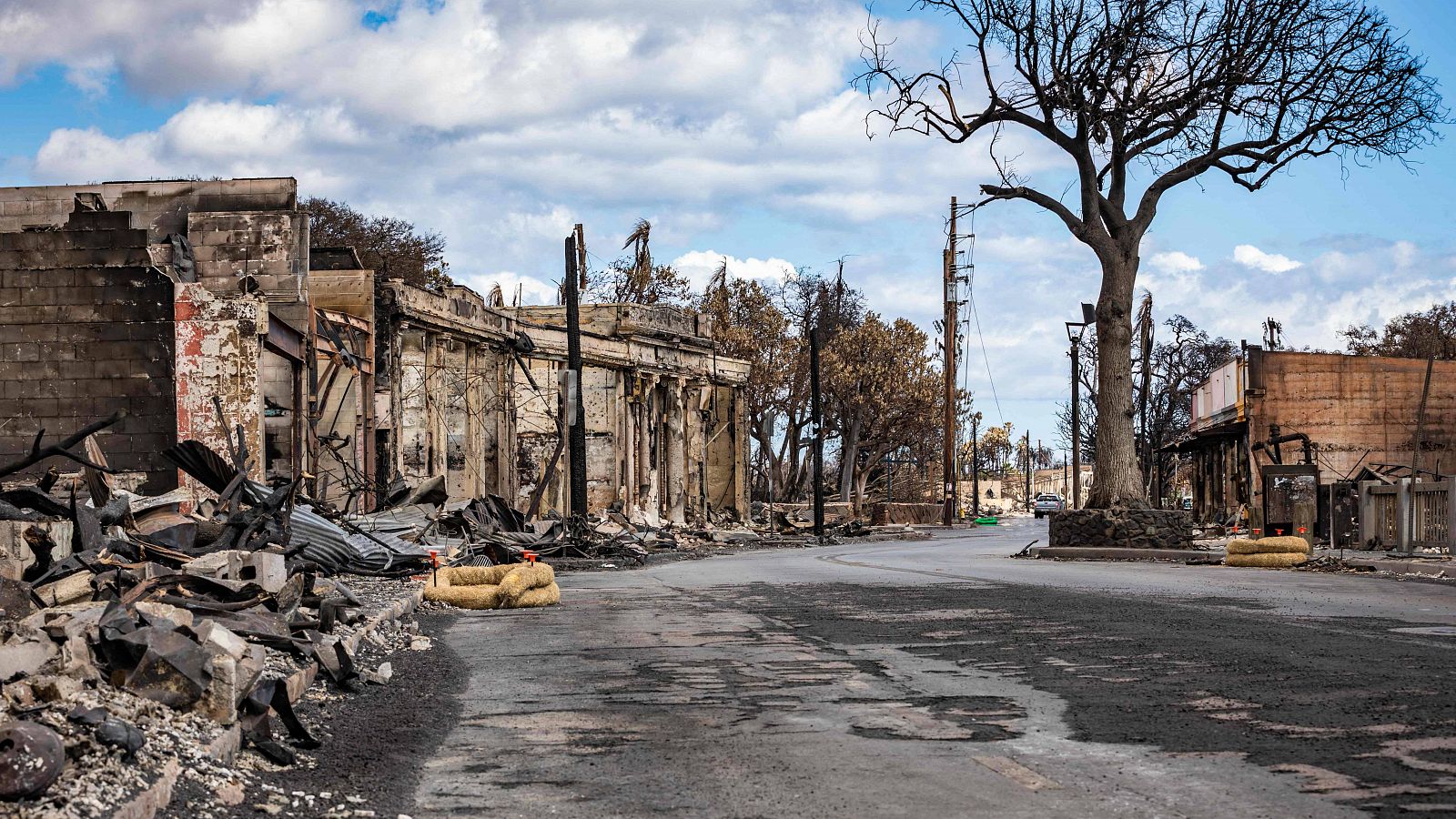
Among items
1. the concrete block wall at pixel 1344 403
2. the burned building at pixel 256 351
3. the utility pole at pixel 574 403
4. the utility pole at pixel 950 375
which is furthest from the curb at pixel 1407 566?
the utility pole at pixel 950 375

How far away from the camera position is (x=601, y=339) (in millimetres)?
46625

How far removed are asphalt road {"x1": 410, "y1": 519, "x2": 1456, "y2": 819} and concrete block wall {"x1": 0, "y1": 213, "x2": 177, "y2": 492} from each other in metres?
13.6

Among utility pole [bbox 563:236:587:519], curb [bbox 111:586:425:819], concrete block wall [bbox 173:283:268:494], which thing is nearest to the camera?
curb [bbox 111:586:425:819]

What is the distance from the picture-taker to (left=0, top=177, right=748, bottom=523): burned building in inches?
985

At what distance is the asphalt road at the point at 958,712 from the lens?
5.36 m

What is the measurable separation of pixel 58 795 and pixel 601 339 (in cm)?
4206

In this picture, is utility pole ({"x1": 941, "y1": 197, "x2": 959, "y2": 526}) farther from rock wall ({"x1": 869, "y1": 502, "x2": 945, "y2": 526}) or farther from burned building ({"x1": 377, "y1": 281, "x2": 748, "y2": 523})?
burned building ({"x1": 377, "y1": 281, "x2": 748, "y2": 523})

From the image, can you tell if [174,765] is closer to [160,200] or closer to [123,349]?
[123,349]

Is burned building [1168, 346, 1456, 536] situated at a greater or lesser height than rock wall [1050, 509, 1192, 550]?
greater

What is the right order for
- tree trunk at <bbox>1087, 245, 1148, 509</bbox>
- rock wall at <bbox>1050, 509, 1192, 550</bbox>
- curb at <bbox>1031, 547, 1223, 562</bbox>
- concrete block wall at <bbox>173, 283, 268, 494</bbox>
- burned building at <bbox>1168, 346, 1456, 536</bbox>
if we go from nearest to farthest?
1. concrete block wall at <bbox>173, 283, 268, 494</bbox>
2. curb at <bbox>1031, 547, 1223, 562</bbox>
3. rock wall at <bbox>1050, 509, 1192, 550</bbox>
4. tree trunk at <bbox>1087, 245, 1148, 509</bbox>
5. burned building at <bbox>1168, 346, 1456, 536</bbox>

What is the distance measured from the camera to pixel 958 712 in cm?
730

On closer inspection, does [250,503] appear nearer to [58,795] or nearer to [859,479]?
[58,795]

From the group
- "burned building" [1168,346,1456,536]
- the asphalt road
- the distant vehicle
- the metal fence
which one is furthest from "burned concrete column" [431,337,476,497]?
the distant vehicle

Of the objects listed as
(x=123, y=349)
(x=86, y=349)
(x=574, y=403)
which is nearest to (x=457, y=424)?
(x=574, y=403)
